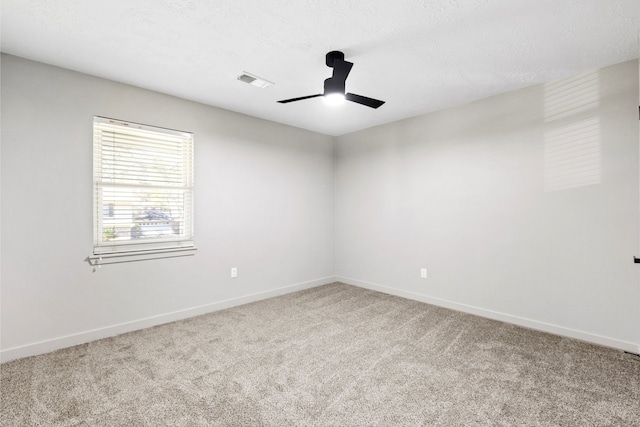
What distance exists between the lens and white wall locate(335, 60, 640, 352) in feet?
8.77

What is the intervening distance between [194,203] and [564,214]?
3.86 meters

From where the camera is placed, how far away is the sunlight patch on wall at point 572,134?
9.12ft

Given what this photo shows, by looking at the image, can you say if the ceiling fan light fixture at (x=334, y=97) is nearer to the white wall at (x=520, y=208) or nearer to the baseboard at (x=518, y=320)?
the white wall at (x=520, y=208)

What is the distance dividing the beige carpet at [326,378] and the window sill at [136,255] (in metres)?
0.73

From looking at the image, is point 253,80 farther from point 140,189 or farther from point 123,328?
point 123,328

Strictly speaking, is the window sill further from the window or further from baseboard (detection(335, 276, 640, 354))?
baseboard (detection(335, 276, 640, 354))

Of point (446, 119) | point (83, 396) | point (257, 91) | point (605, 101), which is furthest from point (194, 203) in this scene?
point (605, 101)

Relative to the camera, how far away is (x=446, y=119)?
3826 millimetres

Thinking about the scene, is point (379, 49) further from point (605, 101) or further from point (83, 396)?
point (83, 396)

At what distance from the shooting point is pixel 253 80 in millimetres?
2979

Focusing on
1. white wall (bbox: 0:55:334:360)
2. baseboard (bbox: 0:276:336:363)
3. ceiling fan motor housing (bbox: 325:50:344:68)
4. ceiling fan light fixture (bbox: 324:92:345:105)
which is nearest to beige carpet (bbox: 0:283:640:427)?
baseboard (bbox: 0:276:336:363)

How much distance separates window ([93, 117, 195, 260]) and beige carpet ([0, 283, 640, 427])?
36.0 inches


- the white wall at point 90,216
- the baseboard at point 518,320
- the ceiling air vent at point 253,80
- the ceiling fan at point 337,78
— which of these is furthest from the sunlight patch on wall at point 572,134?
the white wall at point 90,216

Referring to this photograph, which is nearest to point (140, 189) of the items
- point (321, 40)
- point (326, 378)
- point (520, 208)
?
point (321, 40)
